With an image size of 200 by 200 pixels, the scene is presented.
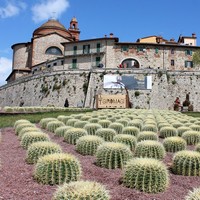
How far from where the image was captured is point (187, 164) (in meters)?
7.71

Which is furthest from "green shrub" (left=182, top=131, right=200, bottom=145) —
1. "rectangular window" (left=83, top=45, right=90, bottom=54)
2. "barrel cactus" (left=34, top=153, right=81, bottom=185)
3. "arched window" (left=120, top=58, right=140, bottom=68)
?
"rectangular window" (left=83, top=45, right=90, bottom=54)

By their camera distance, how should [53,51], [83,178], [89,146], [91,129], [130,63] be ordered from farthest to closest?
[53,51]
[130,63]
[91,129]
[89,146]
[83,178]

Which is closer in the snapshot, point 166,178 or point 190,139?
point 166,178

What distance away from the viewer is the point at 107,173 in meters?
7.46

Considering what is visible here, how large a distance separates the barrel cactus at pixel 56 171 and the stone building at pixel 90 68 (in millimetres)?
Result: 43305

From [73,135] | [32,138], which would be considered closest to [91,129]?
[73,135]

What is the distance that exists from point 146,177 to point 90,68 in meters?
55.9

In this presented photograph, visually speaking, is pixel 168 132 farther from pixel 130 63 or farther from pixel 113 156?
pixel 130 63

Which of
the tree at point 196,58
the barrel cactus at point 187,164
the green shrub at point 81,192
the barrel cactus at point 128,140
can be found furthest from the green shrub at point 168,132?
the tree at point 196,58

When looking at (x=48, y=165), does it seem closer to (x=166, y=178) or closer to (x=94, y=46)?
(x=166, y=178)

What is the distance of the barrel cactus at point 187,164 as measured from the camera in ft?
25.1

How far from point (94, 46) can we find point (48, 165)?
60073mm

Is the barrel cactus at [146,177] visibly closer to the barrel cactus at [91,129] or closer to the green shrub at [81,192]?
the green shrub at [81,192]

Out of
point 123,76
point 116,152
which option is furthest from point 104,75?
point 116,152
